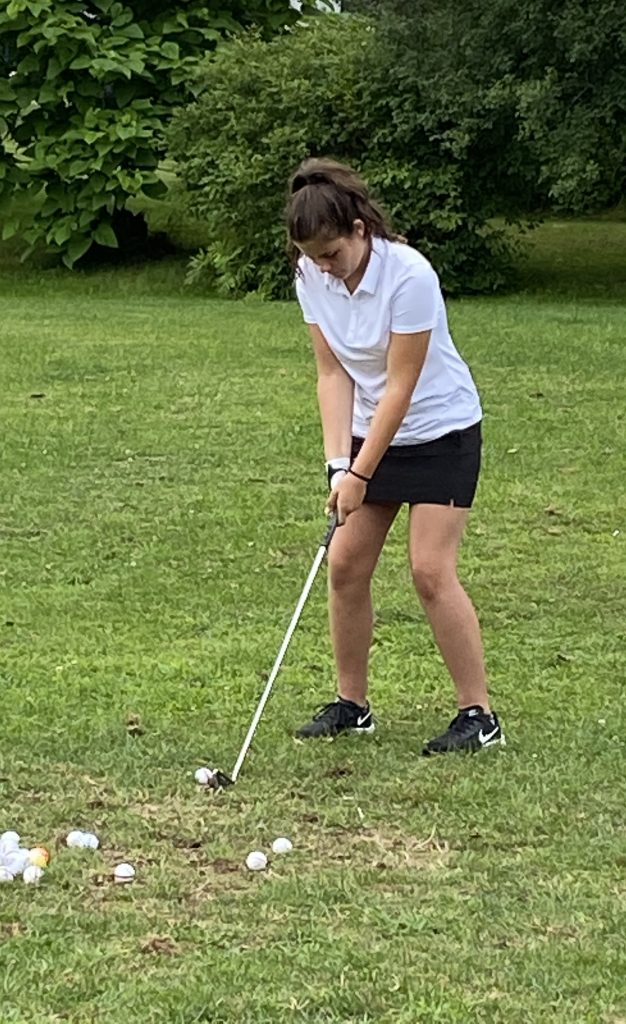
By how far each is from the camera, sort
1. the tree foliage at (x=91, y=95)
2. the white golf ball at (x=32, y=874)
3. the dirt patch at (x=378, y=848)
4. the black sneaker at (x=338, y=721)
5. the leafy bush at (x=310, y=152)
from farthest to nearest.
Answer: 1. the tree foliage at (x=91, y=95)
2. the leafy bush at (x=310, y=152)
3. the black sneaker at (x=338, y=721)
4. the dirt patch at (x=378, y=848)
5. the white golf ball at (x=32, y=874)

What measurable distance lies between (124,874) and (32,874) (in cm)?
22

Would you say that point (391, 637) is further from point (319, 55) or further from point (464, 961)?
point (319, 55)

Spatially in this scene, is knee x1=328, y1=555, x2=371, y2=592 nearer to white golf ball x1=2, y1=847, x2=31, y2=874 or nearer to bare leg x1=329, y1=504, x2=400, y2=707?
bare leg x1=329, y1=504, x2=400, y2=707

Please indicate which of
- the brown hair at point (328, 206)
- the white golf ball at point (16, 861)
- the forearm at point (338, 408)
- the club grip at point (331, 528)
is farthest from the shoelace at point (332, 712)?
the brown hair at point (328, 206)

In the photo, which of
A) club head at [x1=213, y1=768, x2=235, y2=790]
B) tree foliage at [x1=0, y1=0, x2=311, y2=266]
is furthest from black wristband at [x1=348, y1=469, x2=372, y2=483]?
tree foliage at [x1=0, y1=0, x2=311, y2=266]

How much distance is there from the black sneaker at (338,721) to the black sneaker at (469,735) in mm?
234

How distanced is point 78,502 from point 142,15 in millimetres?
12628

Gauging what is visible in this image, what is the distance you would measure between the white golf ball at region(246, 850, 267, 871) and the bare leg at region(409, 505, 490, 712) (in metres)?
1.06

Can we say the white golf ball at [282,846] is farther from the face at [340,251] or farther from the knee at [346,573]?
the face at [340,251]

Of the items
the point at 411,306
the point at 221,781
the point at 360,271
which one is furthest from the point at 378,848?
the point at 360,271

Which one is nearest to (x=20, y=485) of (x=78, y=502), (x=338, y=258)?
(x=78, y=502)

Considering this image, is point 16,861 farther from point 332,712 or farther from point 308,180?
point 308,180

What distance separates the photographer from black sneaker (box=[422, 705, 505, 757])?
16.1ft

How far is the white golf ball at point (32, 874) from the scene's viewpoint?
13.0 feet
